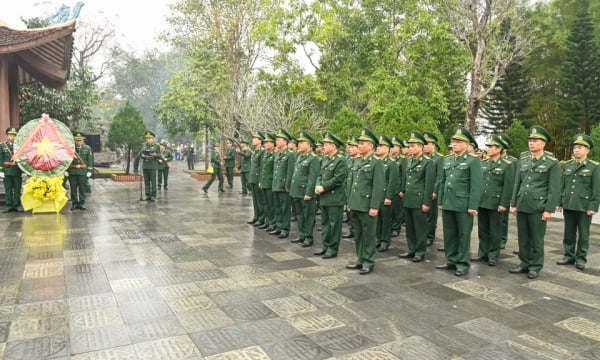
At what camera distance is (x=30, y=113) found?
17.5m

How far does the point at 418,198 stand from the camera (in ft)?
20.5

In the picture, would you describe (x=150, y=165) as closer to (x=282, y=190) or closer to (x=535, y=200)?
(x=282, y=190)

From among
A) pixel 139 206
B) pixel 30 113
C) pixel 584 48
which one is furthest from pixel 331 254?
pixel 584 48

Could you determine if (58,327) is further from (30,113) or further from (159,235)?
(30,113)

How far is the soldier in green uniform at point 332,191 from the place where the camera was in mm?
6070

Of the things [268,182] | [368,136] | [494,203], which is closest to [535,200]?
[494,203]

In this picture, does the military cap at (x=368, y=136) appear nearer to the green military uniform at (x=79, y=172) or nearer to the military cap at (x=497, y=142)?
the military cap at (x=497, y=142)

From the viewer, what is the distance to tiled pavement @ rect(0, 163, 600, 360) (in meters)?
3.36

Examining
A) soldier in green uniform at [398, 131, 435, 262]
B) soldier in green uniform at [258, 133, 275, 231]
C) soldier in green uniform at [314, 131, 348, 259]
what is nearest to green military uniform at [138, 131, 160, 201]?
soldier in green uniform at [258, 133, 275, 231]

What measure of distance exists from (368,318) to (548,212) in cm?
291

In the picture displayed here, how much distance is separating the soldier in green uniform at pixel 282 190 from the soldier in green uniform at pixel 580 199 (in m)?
4.07

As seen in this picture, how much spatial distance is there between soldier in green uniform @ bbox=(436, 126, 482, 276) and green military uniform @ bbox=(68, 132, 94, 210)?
812 centimetres

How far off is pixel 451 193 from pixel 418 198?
681 millimetres

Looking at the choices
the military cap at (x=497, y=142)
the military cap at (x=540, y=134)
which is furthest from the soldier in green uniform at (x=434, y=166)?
the military cap at (x=540, y=134)
